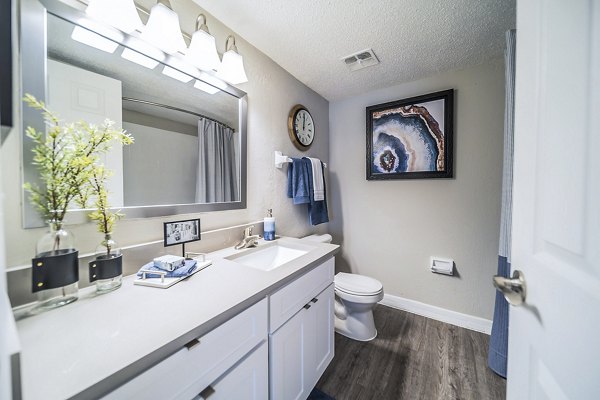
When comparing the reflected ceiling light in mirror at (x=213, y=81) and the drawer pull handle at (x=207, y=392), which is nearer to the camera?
the drawer pull handle at (x=207, y=392)

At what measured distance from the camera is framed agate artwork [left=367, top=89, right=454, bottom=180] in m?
1.81

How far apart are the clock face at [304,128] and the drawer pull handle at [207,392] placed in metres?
1.70

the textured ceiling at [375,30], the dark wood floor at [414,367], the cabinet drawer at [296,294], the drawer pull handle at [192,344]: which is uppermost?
the textured ceiling at [375,30]

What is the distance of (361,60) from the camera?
64.8 inches

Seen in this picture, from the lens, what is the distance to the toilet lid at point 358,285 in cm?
156

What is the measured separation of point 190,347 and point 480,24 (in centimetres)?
219

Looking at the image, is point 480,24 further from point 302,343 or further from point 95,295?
point 95,295

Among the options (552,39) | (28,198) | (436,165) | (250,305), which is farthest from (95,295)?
(436,165)

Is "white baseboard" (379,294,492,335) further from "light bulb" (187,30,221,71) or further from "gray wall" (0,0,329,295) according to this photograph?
"light bulb" (187,30,221,71)

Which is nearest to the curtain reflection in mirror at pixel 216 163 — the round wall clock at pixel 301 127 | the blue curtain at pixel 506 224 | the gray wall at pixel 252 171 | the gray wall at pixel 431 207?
the gray wall at pixel 252 171

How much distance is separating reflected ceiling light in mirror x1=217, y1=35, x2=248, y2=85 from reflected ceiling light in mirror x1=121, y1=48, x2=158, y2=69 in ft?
1.12

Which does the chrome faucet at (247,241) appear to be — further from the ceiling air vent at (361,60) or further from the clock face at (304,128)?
the ceiling air vent at (361,60)

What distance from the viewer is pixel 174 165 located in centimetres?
104

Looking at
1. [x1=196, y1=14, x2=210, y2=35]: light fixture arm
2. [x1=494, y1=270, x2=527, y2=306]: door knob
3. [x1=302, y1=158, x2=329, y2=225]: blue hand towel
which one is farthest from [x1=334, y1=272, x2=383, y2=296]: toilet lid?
[x1=196, y1=14, x2=210, y2=35]: light fixture arm
